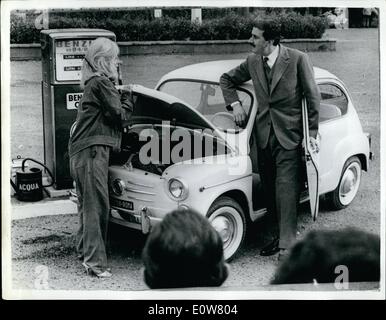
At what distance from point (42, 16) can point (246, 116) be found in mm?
1143

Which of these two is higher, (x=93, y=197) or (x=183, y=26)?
(x=183, y=26)

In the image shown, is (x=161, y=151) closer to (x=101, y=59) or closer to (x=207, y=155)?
(x=207, y=155)

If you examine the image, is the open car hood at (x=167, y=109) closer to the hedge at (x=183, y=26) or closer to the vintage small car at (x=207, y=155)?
the vintage small car at (x=207, y=155)

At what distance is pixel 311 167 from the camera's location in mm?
3318

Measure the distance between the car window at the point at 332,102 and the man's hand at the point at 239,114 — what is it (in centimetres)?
46

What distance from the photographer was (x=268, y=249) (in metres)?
3.40

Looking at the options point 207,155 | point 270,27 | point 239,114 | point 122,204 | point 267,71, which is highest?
point 270,27

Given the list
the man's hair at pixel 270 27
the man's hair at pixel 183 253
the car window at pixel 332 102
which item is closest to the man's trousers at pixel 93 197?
the man's hair at pixel 270 27

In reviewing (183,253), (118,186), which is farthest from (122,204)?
(183,253)

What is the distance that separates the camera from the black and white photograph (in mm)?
3143

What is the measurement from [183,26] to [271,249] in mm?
1192

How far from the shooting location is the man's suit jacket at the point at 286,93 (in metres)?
3.27
